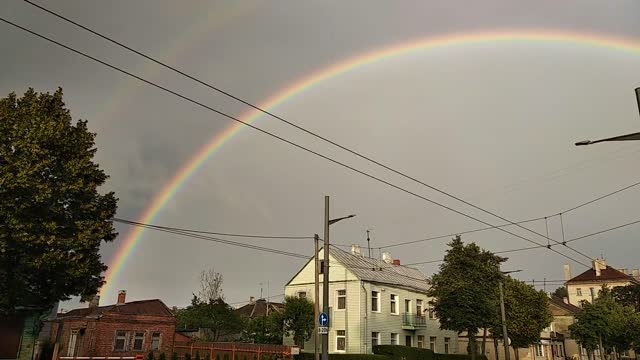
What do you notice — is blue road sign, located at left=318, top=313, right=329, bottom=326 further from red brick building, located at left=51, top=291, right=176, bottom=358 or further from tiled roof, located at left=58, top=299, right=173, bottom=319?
tiled roof, located at left=58, top=299, right=173, bottom=319

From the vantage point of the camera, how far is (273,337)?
41.9 metres

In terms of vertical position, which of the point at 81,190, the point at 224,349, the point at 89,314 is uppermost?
the point at 81,190

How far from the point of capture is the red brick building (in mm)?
37594

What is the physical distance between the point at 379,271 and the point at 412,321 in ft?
18.9

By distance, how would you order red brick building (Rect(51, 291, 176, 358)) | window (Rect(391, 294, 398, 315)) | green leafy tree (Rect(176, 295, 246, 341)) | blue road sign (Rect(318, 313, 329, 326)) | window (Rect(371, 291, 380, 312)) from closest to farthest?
blue road sign (Rect(318, 313, 329, 326)), red brick building (Rect(51, 291, 176, 358)), window (Rect(371, 291, 380, 312)), window (Rect(391, 294, 398, 315)), green leafy tree (Rect(176, 295, 246, 341))

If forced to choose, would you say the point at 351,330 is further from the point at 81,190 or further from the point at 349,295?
the point at 81,190

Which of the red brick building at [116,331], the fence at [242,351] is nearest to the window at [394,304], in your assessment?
the fence at [242,351]

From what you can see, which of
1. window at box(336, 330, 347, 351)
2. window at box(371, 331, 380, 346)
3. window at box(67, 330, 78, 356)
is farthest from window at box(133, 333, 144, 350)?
window at box(371, 331, 380, 346)

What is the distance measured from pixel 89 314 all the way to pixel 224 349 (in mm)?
Answer: 11815

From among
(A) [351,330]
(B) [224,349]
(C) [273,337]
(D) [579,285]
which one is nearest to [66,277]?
(B) [224,349]

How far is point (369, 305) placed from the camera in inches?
1714

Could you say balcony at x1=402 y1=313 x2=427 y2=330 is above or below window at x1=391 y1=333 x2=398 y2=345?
above

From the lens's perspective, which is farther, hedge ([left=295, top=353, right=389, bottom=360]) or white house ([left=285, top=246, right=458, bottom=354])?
white house ([left=285, top=246, right=458, bottom=354])

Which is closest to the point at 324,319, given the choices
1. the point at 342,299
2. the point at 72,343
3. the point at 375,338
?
the point at 342,299
